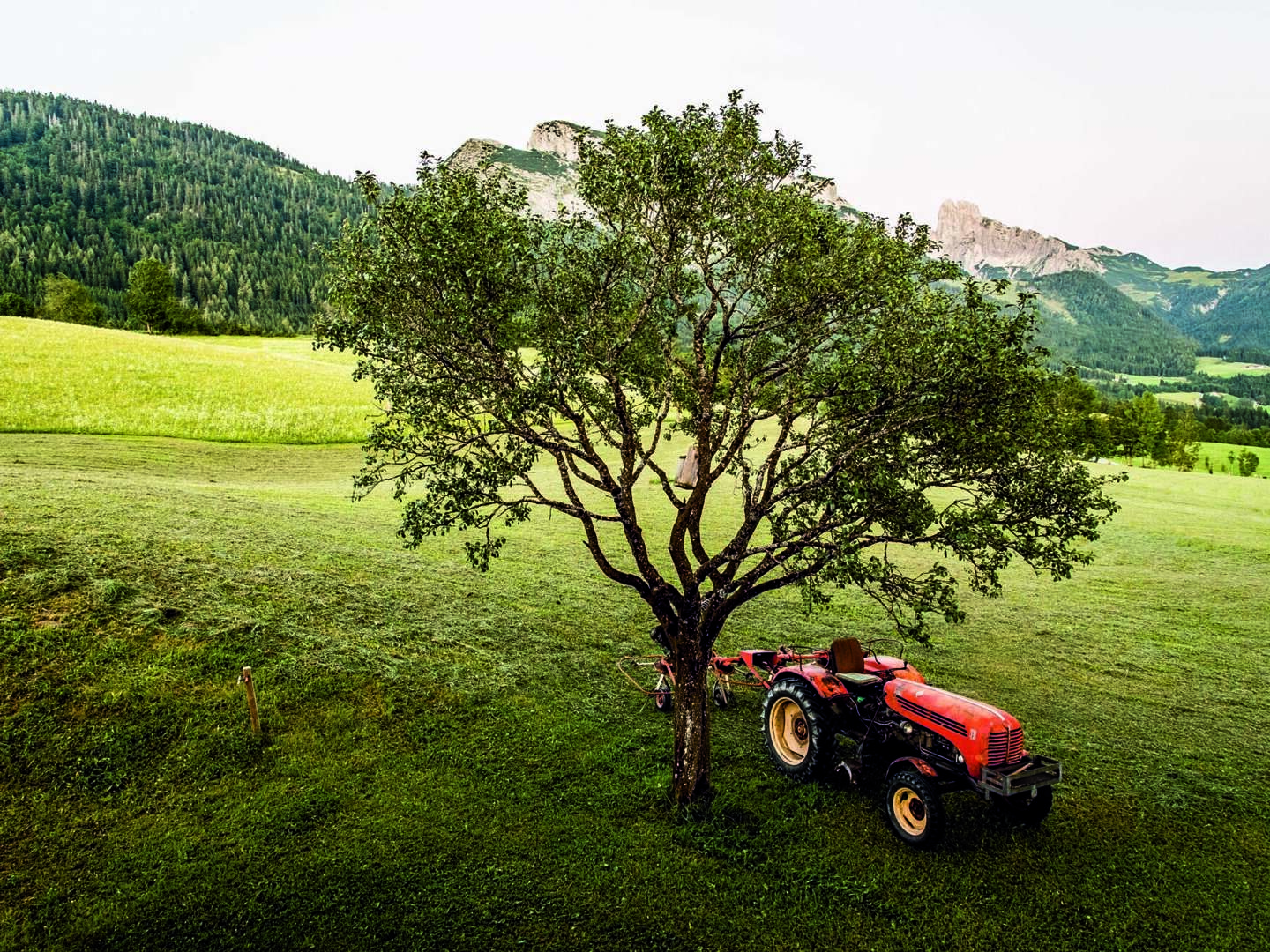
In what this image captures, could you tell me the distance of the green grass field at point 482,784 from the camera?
7438 millimetres

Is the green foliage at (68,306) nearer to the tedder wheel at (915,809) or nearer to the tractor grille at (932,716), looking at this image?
the tractor grille at (932,716)

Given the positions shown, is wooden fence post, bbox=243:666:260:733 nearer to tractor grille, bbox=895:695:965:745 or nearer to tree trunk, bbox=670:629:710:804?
tree trunk, bbox=670:629:710:804

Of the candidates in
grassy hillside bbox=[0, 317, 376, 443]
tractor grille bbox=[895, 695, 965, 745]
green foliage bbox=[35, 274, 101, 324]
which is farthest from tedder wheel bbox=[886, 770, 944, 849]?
green foliage bbox=[35, 274, 101, 324]

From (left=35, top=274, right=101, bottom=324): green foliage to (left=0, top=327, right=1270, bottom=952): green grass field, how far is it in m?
109

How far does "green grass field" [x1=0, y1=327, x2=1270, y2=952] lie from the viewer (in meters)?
7.44

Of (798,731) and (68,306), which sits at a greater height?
(68,306)

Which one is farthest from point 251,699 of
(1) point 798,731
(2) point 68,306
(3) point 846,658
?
(2) point 68,306

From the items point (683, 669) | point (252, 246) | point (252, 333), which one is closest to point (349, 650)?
point (683, 669)

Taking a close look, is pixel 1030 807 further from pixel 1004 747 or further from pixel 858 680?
pixel 858 680

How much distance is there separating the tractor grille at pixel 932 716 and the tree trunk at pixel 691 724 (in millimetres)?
2885

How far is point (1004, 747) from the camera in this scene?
8.48 metres

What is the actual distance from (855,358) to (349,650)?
1087cm

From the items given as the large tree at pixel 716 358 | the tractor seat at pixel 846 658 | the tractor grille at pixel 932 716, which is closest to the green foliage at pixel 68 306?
the large tree at pixel 716 358

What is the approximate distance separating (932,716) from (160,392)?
157ft
